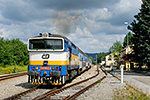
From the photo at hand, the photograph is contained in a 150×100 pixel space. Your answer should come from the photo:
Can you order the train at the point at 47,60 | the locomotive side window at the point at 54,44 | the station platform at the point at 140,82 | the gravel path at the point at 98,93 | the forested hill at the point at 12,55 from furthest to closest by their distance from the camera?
the forested hill at the point at 12,55 → the station platform at the point at 140,82 → the locomotive side window at the point at 54,44 → the train at the point at 47,60 → the gravel path at the point at 98,93

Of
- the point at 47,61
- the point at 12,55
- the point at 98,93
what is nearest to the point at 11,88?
the point at 47,61

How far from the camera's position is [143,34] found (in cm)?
2603

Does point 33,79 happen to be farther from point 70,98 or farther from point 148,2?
point 148,2

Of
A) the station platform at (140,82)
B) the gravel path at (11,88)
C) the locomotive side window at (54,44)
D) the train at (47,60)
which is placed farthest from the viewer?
the station platform at (140,82)

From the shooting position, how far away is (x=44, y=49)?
1046 centimetres

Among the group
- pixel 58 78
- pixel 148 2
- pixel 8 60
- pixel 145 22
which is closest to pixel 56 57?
pixel 58 78

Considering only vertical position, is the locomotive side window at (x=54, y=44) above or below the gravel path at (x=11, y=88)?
above

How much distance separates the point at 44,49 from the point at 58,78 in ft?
6.81

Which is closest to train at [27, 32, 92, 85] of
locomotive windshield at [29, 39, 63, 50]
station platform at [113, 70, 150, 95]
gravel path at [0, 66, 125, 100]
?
locomotive windshield at [29, 39, 63, 50]

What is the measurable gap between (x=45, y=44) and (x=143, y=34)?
66.7 ft

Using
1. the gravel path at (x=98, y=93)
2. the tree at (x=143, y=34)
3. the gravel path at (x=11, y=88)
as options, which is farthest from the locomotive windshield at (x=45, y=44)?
the tree at (x=143, y=34)

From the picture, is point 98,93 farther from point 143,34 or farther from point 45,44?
point 143,34

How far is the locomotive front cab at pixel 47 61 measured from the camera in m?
10.2

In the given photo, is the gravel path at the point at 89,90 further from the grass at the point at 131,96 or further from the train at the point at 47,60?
the train at the point at 47,60
